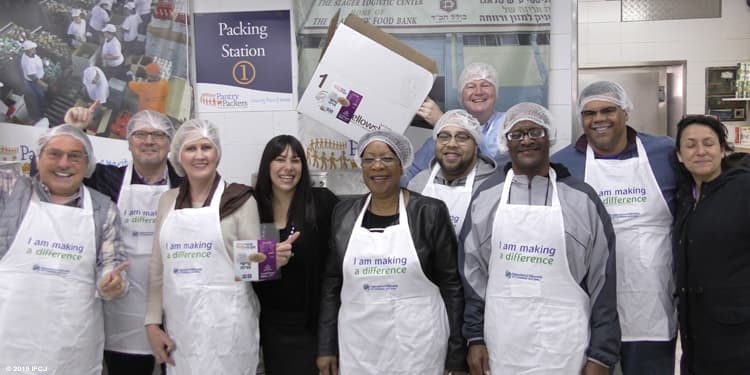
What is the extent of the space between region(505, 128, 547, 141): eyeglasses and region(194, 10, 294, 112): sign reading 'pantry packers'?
5.37 feet

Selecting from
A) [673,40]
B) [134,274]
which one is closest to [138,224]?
[134,274]

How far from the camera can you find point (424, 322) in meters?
1.92

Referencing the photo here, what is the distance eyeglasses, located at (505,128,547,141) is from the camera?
1873mm

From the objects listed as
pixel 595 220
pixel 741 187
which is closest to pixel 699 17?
pixel 741 187

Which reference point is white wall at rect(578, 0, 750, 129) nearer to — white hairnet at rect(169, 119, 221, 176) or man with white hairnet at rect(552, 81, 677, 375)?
man with white hairnet at rect(552, 81, 677, 375)

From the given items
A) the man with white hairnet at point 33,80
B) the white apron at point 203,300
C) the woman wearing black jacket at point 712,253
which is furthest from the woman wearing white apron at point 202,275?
the man with white hairnet at point 33,80

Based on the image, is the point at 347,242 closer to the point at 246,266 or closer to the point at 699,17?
the point at 246,266

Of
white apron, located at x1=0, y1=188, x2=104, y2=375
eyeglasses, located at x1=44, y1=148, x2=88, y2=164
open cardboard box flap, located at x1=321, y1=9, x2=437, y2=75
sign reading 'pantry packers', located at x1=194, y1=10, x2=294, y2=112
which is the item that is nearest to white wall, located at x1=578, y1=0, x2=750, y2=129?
open cardboard box flap, located at x1=321, y1=9, x2=437, y2=75

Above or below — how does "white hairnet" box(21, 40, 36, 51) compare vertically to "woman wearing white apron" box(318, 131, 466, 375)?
above

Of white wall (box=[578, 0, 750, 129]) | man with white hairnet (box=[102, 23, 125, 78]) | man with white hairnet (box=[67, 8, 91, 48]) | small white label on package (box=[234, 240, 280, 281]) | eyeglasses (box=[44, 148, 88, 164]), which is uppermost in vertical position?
white wall (box=[578, 0, 750, 129])

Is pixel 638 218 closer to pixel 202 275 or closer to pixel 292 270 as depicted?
pixel 292 270

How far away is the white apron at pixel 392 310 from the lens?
6.27 ft

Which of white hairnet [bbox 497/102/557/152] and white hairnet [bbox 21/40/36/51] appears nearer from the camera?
white hairnet [bbox 497/102/557/152]

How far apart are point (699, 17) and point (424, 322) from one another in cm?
502
